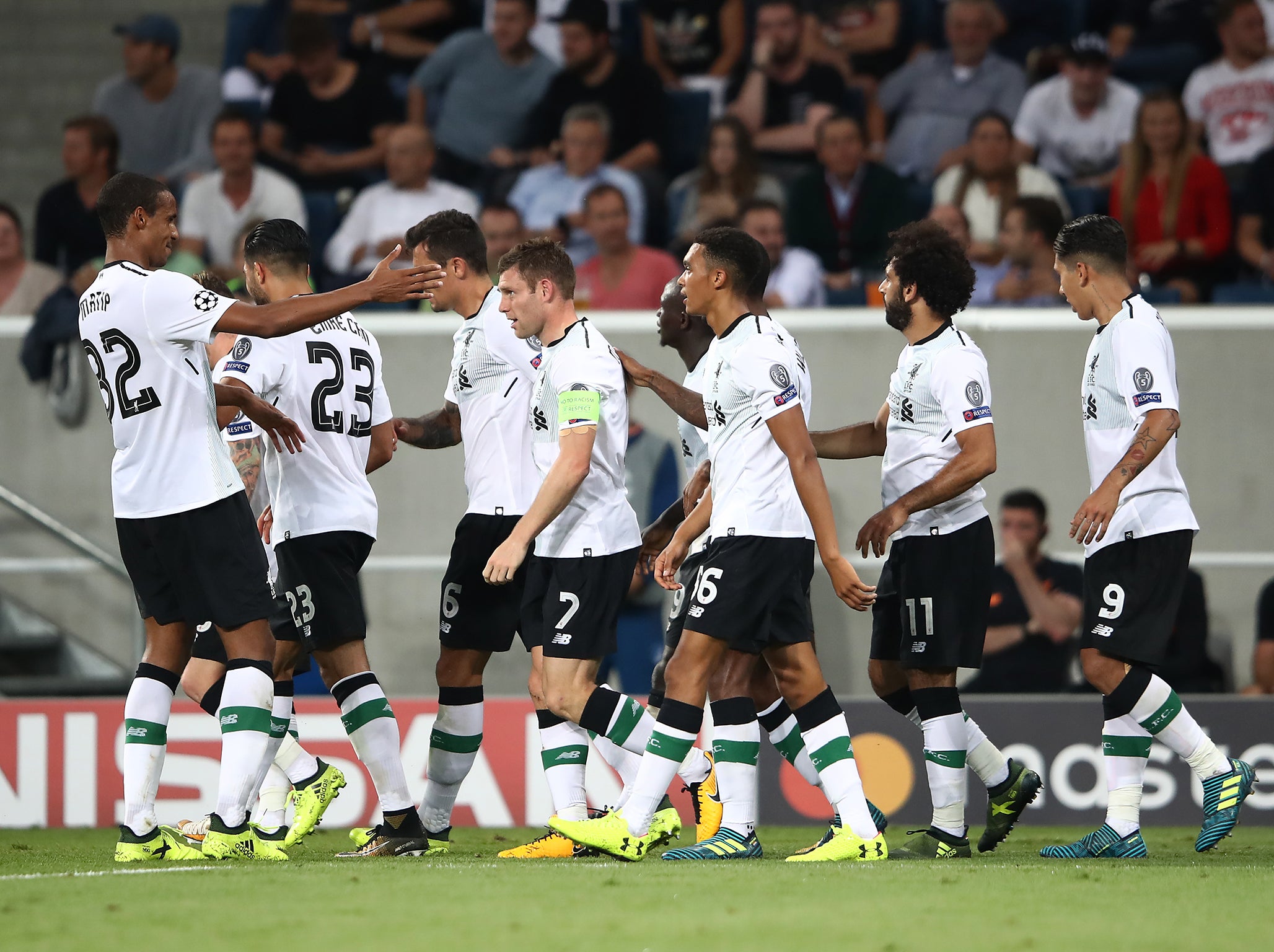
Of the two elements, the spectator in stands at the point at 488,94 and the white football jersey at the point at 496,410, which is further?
the spectator in stands at the point at 488,94

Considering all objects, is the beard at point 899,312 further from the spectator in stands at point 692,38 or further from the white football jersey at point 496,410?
the spectator in stands at point 692,38

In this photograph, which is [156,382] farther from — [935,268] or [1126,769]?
[1126,769]

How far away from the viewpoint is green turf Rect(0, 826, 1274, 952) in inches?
161

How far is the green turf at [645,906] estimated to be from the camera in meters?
4.08

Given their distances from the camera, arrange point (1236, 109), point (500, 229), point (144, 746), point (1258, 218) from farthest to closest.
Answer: point (1236, 109) → point (1258, 218) → point (500, 229) → point (144, 746)

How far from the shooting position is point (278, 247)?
21.2ft

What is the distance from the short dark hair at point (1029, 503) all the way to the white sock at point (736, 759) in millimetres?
3398

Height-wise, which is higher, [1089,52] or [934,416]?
[1089,52]

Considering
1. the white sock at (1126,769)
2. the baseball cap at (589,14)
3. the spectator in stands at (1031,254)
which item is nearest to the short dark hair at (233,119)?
the baseball cap at (589,14)

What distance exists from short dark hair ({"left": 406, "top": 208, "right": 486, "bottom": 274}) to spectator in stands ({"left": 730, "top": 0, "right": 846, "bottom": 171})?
5.80 meters

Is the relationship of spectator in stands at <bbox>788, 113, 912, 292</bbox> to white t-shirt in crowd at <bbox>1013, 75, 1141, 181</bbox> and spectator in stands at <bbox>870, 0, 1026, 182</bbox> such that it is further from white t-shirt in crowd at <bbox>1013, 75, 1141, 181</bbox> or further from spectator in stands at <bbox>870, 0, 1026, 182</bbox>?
white t-shirt in crowd at <bbox>1013, 75, 1141, 181</bbox>

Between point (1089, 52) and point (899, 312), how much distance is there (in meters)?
6.22

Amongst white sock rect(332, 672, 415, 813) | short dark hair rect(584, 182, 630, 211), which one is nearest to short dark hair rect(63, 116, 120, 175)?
short dark hair rect(584, 182, 630, 211)

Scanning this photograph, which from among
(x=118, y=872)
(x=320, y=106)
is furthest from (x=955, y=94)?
(x=118, y=872)
